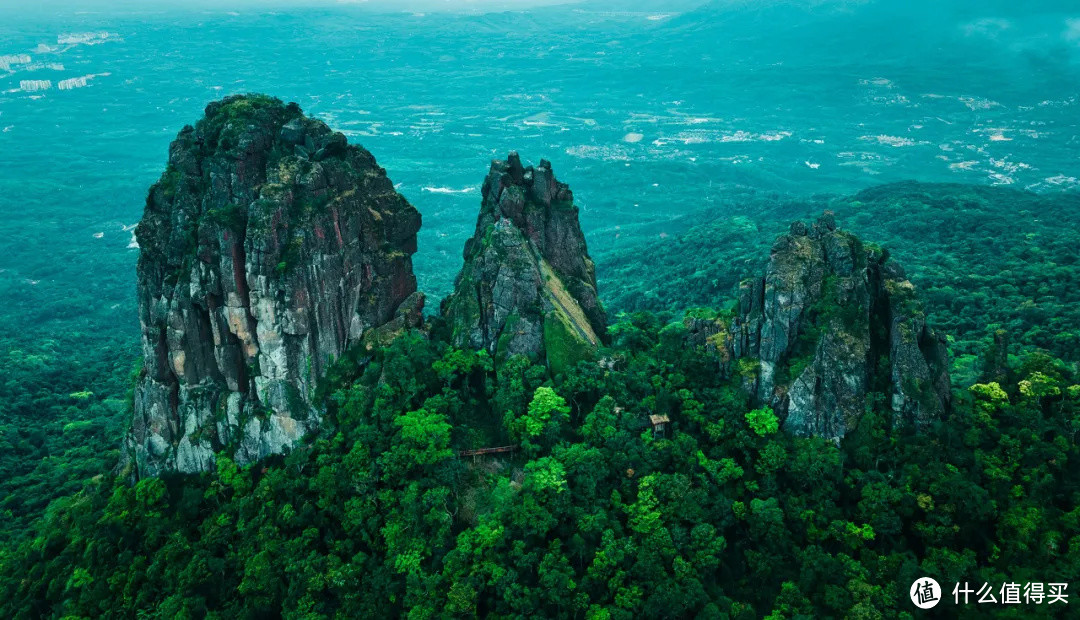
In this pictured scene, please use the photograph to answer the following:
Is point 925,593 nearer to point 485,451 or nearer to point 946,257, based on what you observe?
point 485,451

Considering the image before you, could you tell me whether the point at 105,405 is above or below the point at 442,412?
below

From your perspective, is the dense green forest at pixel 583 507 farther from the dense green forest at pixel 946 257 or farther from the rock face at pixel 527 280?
the dense green forest at pixel 946 257

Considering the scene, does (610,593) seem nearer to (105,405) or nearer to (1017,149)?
(105,405)

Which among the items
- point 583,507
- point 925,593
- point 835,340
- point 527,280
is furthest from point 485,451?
point 925,593

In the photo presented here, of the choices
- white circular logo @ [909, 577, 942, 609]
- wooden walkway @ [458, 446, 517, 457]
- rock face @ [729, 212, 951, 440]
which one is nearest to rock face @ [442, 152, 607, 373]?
wooden walkway @ [458, 446, 517, 457]

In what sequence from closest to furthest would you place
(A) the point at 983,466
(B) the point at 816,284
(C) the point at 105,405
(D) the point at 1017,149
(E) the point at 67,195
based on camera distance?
(A) the point at 983,466
(B) the point at 816,284
(C) the point at 105,405
(E) the point at 67,195
(D) the point at 1017,149

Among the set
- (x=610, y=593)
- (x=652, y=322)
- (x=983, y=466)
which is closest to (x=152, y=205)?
(x=652, y=322)
